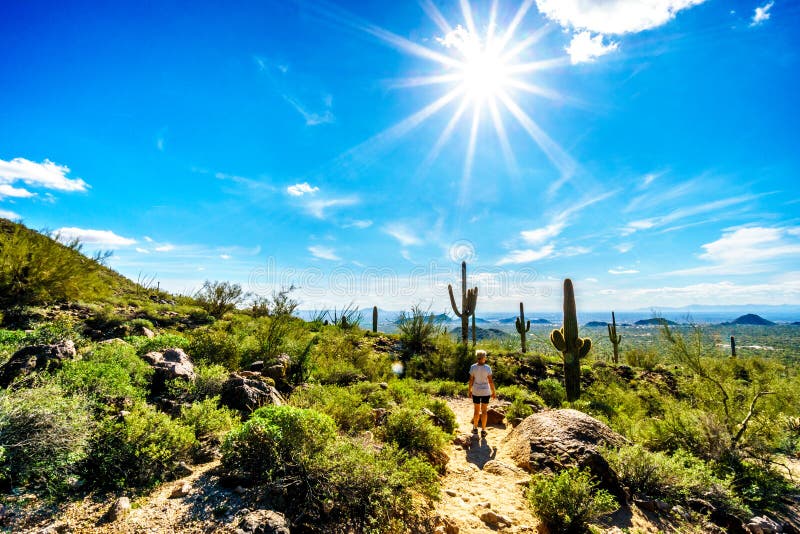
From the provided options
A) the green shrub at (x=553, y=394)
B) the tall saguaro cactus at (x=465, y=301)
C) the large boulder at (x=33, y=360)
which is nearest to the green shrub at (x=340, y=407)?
the large boulder at (x=33, y=360)

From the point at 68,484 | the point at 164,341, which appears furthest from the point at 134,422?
the point at 164,341

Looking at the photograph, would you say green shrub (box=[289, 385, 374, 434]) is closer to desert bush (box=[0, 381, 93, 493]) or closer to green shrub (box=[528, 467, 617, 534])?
green shrub (box=[528, 467, 617, 534])

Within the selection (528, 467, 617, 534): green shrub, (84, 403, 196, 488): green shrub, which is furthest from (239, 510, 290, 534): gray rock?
(528, 467, 617, 534): green shrub

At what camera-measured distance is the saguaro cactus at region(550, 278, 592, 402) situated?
10727 mm

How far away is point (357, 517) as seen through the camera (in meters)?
3.49

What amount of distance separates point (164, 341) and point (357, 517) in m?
6.89

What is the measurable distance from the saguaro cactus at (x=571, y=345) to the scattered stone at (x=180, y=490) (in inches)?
401

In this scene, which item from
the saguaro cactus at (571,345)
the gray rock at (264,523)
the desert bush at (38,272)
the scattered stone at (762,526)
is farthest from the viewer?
the saguaro cactus at (571,345)

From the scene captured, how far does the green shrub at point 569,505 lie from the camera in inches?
155

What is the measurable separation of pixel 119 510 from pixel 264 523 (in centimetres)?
127

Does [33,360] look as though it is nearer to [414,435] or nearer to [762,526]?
[414,435]

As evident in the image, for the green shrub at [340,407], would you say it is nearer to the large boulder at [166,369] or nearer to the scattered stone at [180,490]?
the large boulder at [166,369]

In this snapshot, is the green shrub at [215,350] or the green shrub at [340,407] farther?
the green shrub at [215,350]

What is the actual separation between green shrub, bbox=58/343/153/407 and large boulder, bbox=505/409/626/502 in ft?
19.3
